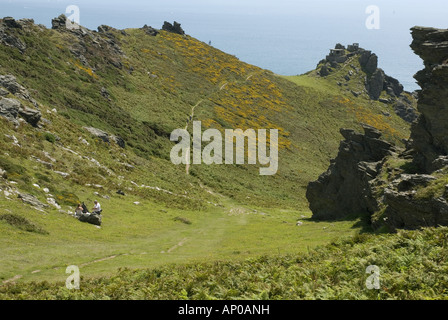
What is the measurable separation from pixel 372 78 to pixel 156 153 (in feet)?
433

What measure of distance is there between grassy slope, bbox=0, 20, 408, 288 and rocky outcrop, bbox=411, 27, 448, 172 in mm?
9065

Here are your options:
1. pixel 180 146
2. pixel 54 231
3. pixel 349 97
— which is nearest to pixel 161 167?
pixel 180 146

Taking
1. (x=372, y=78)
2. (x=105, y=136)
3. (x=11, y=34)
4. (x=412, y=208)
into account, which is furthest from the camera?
(x=372, y=78)

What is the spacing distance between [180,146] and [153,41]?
78918 millimetres

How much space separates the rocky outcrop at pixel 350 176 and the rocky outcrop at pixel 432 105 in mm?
4054

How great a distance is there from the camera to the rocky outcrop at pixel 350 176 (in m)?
38.5

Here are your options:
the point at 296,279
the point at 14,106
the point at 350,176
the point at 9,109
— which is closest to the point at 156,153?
the point at 14,106

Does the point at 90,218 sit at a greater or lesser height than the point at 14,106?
lesser

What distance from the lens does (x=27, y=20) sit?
92.2 metres

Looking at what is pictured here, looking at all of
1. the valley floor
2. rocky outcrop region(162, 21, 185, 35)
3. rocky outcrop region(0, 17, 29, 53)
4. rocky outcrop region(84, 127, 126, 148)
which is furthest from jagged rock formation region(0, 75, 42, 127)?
rocky outcrop region(162, 21, 185, 35)

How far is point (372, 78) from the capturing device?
173375 mm

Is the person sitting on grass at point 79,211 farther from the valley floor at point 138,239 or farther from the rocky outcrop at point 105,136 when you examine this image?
the rocky outcrop at point 105,136

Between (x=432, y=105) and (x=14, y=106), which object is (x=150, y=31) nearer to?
(x=14, y=106)

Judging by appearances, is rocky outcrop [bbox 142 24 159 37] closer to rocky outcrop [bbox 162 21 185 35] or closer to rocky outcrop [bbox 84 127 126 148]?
rocky outcrop [bbox 162 21 185 35]
